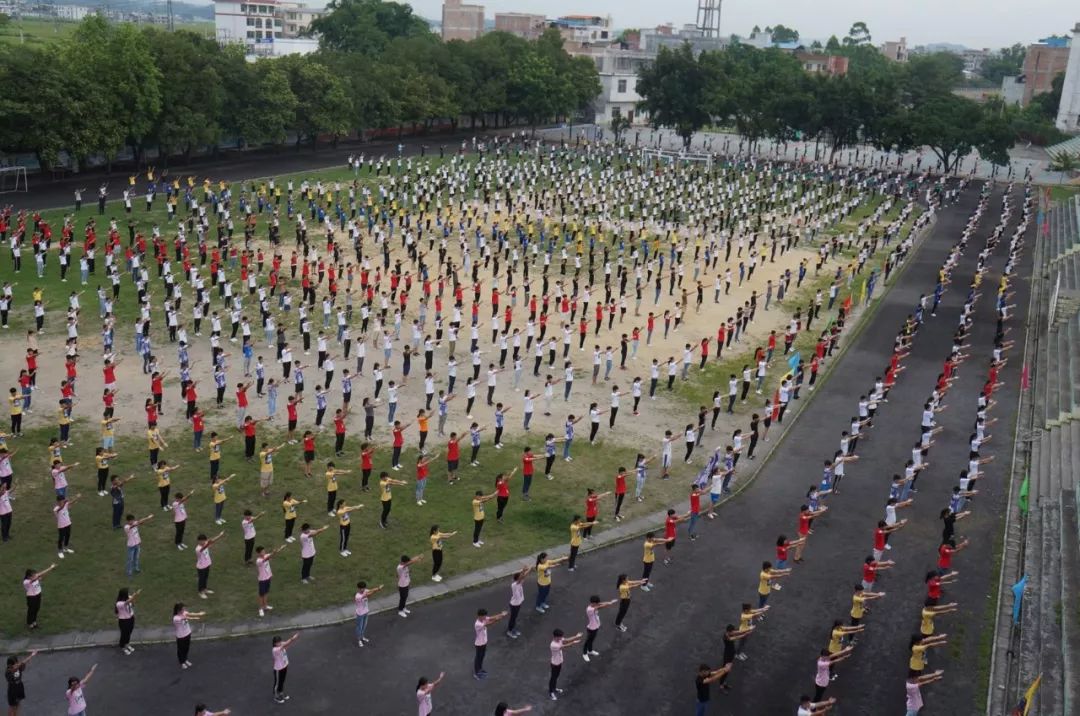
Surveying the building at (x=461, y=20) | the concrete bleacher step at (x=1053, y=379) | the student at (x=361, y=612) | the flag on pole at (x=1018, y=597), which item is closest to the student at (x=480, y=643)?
the student at (x=361, y=612)

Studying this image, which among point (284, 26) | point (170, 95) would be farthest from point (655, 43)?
point (170, 95)

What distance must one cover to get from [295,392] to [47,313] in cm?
886

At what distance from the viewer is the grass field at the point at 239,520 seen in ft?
42.0

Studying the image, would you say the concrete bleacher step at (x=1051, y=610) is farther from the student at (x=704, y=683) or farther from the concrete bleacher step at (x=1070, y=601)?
the student at (x=704, y=683)

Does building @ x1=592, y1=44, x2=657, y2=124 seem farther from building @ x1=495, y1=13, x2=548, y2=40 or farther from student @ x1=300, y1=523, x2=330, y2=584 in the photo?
student @ x1=300, y1=523, x2=330, y2=584

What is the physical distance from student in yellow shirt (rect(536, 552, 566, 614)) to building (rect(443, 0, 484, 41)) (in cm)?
11876

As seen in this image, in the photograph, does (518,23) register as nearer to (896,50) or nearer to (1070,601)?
(896,50)

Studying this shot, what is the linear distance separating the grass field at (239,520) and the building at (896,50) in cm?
19054

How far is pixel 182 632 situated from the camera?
11062 mm

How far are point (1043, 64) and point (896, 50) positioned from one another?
9475 cm

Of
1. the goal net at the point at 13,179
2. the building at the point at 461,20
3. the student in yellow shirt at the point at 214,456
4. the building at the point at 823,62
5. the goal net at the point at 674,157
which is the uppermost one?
the building at the point at 461,20

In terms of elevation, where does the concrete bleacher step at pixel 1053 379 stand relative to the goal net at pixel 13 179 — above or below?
below

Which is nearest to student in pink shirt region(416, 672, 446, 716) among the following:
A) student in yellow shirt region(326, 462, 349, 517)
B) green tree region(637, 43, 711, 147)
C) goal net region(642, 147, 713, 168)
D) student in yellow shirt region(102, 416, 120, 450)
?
student in yellow shirt region(326, 462, 349, 517)

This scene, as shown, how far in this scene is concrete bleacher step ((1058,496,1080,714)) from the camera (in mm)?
11438
